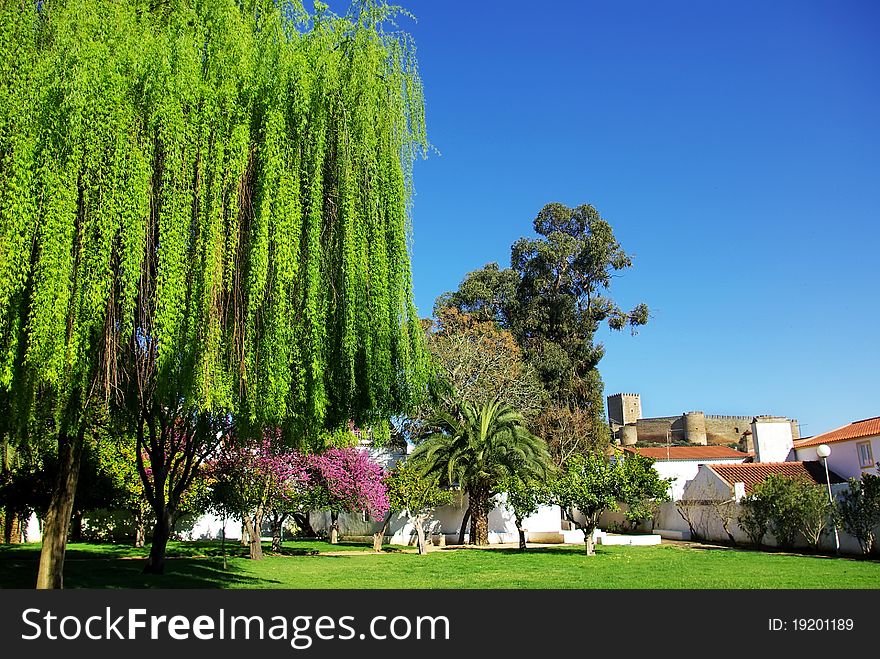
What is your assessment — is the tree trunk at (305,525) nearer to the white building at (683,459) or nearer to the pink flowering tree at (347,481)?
the pink flowering tree at (347,481)

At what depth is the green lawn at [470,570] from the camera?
14.7 m

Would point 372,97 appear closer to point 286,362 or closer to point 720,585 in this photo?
point 286,362

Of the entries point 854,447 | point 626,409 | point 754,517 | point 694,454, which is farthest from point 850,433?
point 626,409

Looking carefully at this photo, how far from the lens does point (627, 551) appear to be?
25.9 meters

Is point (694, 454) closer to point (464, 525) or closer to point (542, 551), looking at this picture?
point (464, 525)

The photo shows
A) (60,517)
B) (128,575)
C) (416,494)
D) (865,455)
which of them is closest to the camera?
(60,517)

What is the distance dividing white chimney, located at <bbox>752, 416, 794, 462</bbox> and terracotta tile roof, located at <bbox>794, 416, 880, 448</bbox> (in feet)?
2.09

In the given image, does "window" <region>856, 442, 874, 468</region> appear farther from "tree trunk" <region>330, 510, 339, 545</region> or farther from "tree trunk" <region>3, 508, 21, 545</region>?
"tree trunk" <region>3, 508, 21, 545</region>

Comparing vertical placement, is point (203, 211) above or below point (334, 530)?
above

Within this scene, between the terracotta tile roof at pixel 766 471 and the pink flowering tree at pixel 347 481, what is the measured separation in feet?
47.1

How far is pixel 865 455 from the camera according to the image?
30984 mm

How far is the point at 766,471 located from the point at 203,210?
29572 mm

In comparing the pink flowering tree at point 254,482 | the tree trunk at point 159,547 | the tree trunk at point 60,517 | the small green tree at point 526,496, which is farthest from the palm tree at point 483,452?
the tree trunk at point 60,517

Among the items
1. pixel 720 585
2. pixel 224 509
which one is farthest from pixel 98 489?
pixel 720 585
